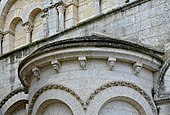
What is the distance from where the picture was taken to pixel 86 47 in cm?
916

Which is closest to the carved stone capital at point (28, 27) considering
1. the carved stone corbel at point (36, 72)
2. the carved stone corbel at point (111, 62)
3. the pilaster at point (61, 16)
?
the pilaster at point (61, 16)

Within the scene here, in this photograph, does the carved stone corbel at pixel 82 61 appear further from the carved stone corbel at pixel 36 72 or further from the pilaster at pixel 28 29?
the pilaster at pixel 28 29

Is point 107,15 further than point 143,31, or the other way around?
point 107,15

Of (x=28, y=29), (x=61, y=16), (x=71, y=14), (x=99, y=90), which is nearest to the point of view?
(x=99, y=90)

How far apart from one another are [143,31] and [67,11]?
394 centimetres

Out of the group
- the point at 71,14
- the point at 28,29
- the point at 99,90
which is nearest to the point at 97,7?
the point at 71,14

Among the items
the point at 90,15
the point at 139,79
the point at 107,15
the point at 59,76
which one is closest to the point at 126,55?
the point at 139,79

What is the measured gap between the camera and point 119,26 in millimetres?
11242

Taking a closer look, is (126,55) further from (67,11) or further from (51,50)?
(67,11)

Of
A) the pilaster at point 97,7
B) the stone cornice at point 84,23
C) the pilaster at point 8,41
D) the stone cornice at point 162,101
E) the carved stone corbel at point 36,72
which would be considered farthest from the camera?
the pilaster at point 8,41

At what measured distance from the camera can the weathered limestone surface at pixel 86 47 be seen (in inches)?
363

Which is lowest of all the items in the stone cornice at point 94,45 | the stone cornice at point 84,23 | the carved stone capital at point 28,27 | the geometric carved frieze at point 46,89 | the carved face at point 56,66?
the geometric carved frieze at point 46,89

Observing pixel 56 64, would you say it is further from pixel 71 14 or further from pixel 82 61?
pixel 71 14

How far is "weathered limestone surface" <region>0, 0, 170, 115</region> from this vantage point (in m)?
9.23
